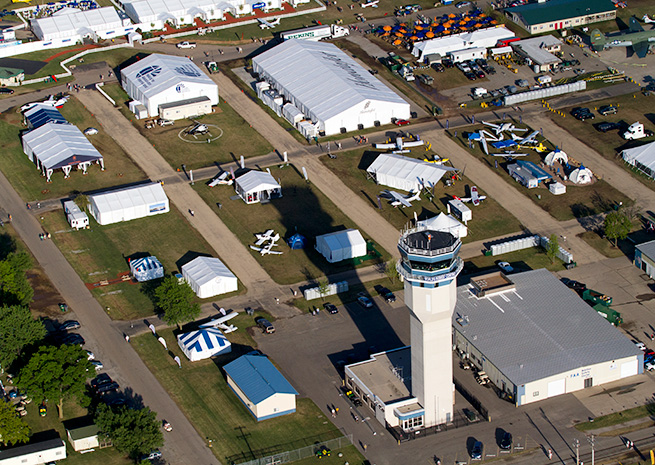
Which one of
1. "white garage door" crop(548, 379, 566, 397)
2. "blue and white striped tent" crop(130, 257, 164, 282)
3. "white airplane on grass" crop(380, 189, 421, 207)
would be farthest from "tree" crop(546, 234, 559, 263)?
"blue and white striped tent" crop(130, 257, 164, 282)

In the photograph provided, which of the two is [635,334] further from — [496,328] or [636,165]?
[636,165]

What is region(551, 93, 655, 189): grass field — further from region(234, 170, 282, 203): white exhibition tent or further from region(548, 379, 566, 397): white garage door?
region(548, 379, 566, 397): white garage door

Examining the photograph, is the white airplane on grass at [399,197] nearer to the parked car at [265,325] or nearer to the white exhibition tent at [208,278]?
the white exhibition tent at [208,278]

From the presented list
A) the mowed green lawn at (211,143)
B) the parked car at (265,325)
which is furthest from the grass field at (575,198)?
the parked car at (265,325)

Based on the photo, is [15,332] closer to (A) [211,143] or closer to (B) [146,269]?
(B) [146,269]

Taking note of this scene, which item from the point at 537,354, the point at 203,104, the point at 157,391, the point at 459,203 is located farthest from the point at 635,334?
the point at 203,104

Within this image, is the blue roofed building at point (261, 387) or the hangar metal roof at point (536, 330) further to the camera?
the hangar metal roof at point (536, 330)

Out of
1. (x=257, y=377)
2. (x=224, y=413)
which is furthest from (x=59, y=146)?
(x=224, y=413)
